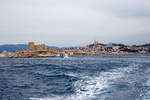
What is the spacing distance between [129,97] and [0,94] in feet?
25.1

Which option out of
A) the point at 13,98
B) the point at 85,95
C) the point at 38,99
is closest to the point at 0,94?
the point at 13,98

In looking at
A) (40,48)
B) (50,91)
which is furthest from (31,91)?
(40,48)

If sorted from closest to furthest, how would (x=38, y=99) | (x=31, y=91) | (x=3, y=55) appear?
(x=38, y=99) → (x=31, y=91) → (x=3, y=55)

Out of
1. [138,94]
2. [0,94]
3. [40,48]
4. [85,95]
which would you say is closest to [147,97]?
[138,94]

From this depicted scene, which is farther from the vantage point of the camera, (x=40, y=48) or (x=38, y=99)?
(x=40, y=48)

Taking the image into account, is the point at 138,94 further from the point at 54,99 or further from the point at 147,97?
the point at 54,99

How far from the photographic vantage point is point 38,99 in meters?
10.6

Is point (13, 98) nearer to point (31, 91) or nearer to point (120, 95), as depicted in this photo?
point (31, 91)

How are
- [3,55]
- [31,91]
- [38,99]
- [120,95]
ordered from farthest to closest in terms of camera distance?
1. [3,55]
2. [31,91]
3. [120,95]
4. [38,99]

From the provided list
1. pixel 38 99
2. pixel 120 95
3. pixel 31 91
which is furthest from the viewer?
pixel 31 91

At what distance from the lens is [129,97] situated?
10789 mm

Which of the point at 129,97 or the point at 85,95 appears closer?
the point at 129,97

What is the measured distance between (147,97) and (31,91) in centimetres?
716

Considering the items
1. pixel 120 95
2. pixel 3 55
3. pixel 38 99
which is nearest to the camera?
pixel 38 99
